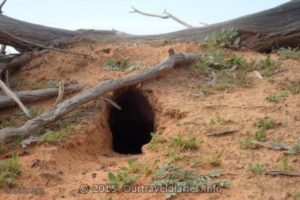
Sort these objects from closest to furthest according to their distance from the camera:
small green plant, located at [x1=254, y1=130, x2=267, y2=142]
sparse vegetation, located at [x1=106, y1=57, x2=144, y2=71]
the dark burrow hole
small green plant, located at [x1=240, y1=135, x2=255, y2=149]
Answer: small green plant, located at [x1=240, y1=135, x2=255, y2=149] → small green plant, located at [x1=254, y1=130, x2=267, y2=142] → the dark burrow hole → sparse vegetation, located at [x1=106, y1=57, x2=144, y2=71]

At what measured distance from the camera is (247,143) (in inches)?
199

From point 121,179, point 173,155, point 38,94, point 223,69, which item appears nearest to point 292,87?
point 223,69

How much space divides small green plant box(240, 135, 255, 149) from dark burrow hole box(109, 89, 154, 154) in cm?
215

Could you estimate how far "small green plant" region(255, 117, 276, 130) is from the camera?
5359 millimetres

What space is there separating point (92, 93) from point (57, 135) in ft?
2.97

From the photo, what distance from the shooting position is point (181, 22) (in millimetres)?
10461

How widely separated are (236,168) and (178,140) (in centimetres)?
80

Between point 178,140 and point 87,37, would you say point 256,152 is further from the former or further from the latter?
point 87,37

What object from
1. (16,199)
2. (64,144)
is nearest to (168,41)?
(64,144)

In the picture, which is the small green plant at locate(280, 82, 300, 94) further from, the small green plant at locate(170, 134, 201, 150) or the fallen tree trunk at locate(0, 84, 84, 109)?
the fallen tree trunk at locate(0, 84, 84, 109)

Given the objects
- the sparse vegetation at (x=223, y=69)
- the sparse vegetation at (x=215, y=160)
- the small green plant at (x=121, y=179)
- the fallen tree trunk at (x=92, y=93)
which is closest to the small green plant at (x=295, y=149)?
the sparse vegetation at (x=215, y=160)

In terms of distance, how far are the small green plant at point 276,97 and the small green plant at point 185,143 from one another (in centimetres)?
141

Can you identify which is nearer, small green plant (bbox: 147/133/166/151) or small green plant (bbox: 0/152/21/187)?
small green plant (bbox: 0/152/21/187)

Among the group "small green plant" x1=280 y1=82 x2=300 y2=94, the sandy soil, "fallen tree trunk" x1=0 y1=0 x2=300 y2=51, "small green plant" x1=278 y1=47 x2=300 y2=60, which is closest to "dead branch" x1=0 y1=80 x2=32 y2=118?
the sandy soil
